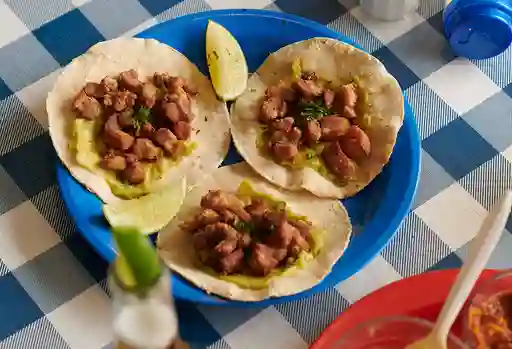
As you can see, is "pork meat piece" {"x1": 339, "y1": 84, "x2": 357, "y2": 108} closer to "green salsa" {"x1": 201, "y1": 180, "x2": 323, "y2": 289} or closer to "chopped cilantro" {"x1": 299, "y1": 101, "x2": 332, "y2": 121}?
"chopped cilantro" {"x1": 299, "y1": 101, "x2": 332, "y2": 121}

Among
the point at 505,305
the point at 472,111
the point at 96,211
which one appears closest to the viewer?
the point at 505,305

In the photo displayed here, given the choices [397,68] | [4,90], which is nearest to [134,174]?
[4,90]

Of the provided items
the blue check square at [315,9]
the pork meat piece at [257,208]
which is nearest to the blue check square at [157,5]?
the blue check square at [315,9]

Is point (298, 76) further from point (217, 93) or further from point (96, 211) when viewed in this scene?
point (96, 211)

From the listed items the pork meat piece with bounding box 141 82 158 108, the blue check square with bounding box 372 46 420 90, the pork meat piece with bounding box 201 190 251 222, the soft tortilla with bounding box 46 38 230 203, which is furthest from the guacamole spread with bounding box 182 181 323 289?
the blue check square with bounding box 372 46 420 90

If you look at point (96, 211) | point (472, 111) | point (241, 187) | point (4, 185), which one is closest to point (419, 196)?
point (472, 111)

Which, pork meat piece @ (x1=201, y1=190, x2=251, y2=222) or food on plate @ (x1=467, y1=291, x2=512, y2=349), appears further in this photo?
pork meat piece @ (x1=201, y1=190, x2=251, y2=222)
